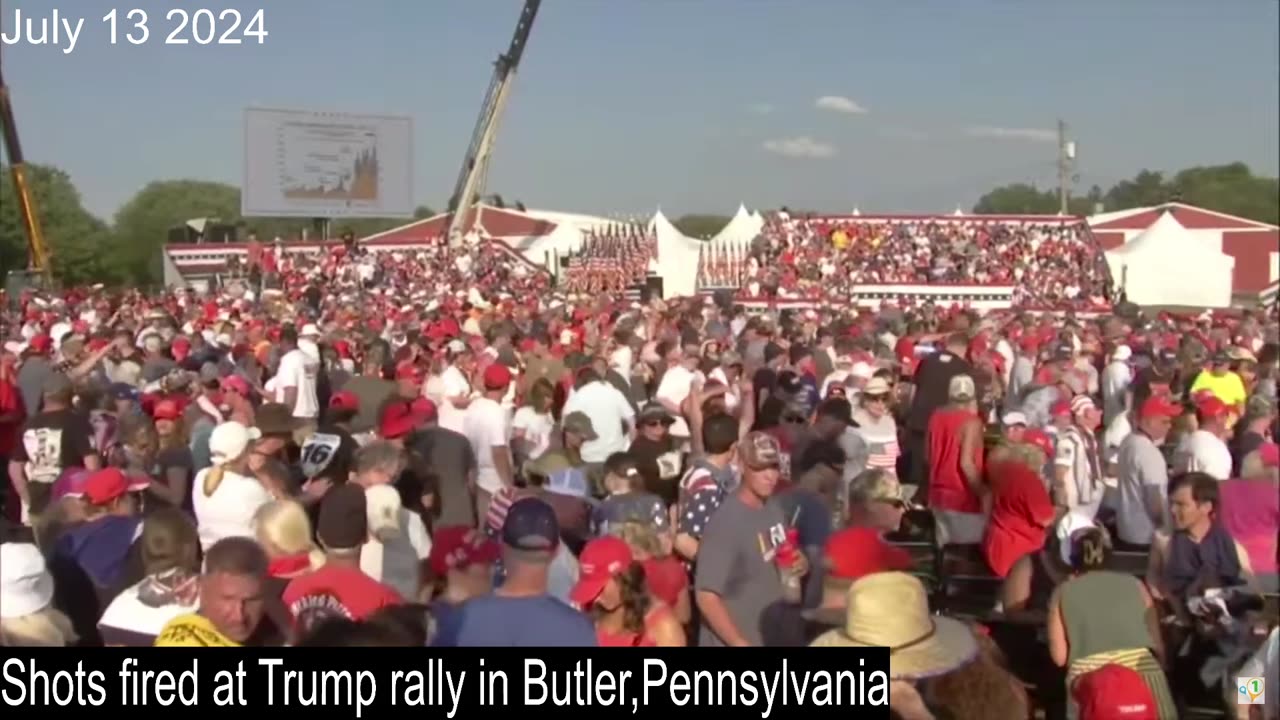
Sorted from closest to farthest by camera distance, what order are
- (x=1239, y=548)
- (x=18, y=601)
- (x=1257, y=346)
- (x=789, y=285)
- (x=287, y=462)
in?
(x=18, y=601) → (x=1239, y=548) → (x=287, y=462) → (x=1257, y=346) → (x=789, y=285)

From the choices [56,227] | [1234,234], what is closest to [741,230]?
[56,227]

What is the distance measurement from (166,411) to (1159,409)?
5005 millimetres

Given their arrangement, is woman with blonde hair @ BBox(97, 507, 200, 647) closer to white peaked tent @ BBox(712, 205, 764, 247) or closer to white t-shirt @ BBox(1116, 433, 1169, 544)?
white t-shirt @ BBox(1116, 433, 1169, 544)

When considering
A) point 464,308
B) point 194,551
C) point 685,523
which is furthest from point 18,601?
point 464,308

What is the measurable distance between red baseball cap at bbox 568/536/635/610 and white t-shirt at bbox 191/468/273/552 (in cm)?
181

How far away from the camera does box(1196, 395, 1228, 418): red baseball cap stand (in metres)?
7.39

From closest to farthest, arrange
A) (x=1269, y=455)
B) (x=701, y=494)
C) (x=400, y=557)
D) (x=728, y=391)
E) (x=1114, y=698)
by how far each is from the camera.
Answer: (x=1114, y=698), (x=400, y=557), (x=701, y=494), (x=1269, y=455), (x=728, y=391)

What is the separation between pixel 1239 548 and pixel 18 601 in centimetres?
447

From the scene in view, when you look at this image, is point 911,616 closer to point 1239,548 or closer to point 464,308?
point 1239,548

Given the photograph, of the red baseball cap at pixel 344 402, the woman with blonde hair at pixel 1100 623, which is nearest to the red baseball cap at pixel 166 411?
the red baseball cap at pixel 344 402

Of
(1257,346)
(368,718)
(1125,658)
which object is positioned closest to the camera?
(368,718)

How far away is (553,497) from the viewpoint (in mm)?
5859

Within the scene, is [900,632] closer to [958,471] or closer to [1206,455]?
[958,471]

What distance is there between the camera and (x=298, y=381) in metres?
9.62
